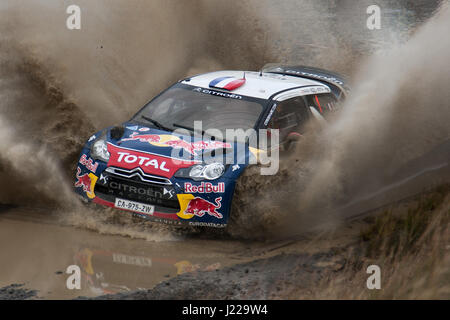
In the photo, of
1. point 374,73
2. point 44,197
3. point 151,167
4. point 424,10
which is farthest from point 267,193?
point 424,10

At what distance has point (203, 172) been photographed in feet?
21.4

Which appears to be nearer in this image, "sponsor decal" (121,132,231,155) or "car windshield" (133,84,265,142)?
"sponsor decal" (121,132,231,155)

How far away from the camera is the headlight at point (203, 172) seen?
6.50 m

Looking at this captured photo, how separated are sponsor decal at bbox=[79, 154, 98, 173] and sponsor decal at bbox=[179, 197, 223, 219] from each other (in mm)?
1117

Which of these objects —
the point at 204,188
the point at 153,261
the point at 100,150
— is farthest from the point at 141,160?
the point at 153,261

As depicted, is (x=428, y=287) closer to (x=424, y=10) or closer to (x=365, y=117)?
(x=365, y=117)

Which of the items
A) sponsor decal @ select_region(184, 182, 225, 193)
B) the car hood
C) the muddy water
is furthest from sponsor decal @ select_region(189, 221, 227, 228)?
the car hood

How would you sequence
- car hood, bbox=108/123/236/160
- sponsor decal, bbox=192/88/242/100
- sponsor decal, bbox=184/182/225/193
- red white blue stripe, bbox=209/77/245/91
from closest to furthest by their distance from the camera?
sponsor decal, bbox=184/182/225/193 < car hood, bbox=108/123/236/160 < sponsor decal, bbox=192/88/242/100 < red white blue stripe, bbox=209/77/245/91

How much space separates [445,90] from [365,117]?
162 cm

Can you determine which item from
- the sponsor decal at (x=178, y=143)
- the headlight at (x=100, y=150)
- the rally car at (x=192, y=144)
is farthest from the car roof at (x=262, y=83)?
the headlight at (x=100, y=150)

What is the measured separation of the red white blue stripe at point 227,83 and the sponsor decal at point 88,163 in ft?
5.73

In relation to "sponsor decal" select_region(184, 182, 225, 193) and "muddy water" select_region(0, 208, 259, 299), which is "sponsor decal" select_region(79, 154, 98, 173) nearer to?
"muddy water" select_region(0, 208, 259, 299)

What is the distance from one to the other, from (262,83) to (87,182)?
Result: 8.08 feet

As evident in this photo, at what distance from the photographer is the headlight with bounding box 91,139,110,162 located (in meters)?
6.84
